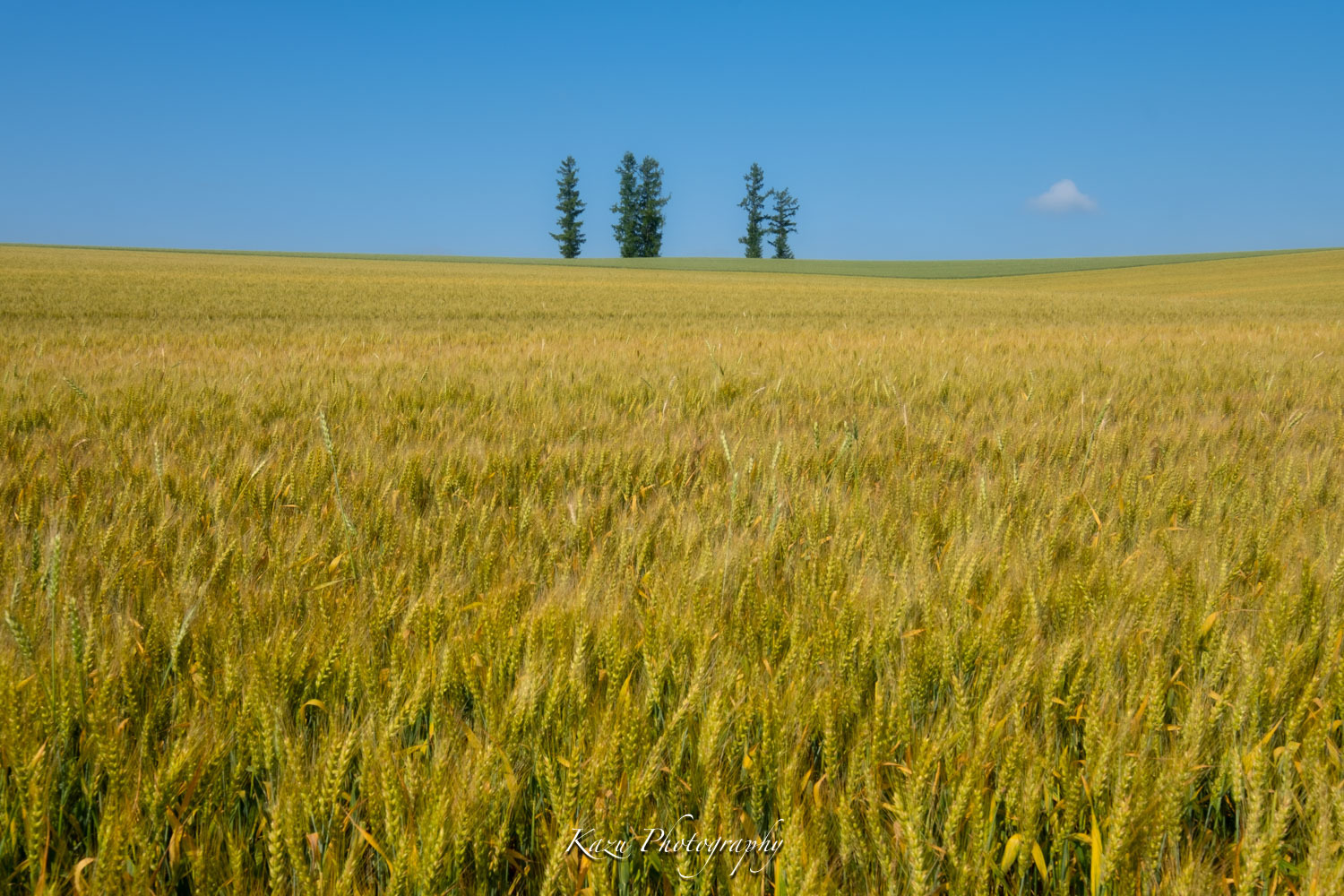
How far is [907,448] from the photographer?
2689mm

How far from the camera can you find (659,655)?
1110mm

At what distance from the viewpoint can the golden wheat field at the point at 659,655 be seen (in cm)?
81

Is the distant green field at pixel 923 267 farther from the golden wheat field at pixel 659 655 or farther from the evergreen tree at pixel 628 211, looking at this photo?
the golden wheat field at pixel 659 655

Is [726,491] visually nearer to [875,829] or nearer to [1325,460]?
[875,829]

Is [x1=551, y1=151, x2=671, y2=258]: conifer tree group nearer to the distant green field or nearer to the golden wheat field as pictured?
the distant green field

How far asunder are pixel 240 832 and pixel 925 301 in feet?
60.6

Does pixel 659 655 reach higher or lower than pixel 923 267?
lower

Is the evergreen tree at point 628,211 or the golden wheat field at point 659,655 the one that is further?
the evergreen tree at point 628,211

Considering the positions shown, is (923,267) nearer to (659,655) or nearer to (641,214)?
(641,214)

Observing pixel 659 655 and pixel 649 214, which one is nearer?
pixel 659 655

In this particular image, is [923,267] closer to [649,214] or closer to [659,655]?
[649,214]

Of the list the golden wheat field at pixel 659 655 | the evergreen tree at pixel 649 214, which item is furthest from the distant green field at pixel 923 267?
the golden wheat field at pixel 659 655

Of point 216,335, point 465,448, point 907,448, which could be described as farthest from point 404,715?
point 216,335

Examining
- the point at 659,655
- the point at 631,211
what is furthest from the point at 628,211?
the point at 659,655
